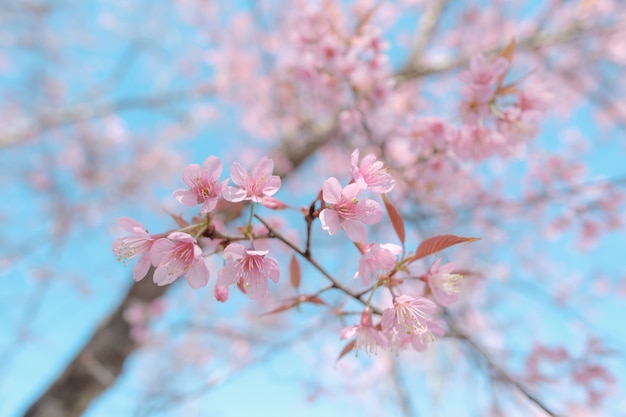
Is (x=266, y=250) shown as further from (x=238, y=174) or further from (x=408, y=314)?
(x=408, y=314)

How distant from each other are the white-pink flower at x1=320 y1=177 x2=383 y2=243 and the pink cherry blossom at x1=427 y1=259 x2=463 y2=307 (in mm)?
224

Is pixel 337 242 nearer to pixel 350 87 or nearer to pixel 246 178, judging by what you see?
pixel 350 87

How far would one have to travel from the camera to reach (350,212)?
829mm

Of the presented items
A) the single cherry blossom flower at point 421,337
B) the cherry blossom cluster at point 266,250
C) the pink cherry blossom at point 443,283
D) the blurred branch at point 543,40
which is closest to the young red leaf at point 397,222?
the cherry blossom cluster at point 266,250

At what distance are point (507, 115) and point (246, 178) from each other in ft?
3.43

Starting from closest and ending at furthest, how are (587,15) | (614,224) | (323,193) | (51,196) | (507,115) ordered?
(323,193) < (507,115) < (614,224) < (587,15) < (51,196)

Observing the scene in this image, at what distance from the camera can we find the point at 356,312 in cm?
99

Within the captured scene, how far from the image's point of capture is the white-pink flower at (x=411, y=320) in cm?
83

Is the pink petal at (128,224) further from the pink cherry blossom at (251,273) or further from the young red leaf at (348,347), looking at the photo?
the young red leaf at (348,347)

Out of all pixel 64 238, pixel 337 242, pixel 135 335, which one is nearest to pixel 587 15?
pixel 337 242

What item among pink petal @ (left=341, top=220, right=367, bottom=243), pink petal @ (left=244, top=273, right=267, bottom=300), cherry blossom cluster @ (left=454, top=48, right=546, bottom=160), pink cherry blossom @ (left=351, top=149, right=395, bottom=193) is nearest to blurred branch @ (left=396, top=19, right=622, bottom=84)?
cherry blossom cluster @ (left=454, top=48, right=546, bottom=160)

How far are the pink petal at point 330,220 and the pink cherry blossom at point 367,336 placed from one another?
9.4 inches

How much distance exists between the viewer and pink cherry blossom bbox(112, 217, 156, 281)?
2.64ft

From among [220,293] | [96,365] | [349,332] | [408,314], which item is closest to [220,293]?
[220,293]
